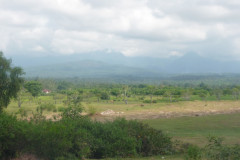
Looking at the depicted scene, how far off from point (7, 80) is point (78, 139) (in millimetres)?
19000

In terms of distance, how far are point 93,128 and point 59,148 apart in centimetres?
341

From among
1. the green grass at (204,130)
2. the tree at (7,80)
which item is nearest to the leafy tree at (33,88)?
the tree at (7,80)

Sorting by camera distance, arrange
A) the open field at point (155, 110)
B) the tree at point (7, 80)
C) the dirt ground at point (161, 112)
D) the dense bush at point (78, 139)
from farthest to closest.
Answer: the open field at point (155, 110) → the dirt ground at point (161, 112) → the tree at point (7, 80) → the dense bush at point (78, 139)

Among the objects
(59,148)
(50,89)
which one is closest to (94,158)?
(59,148)

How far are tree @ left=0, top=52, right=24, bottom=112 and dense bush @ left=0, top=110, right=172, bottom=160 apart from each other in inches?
558

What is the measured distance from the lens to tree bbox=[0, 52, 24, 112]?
28438mm

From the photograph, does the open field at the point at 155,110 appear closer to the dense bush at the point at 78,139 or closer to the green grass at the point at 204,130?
the green grass at the point at 204,130

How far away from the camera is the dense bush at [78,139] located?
1214cm

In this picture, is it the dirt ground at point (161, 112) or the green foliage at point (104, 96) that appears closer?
the dirt ground at point (161, 112)

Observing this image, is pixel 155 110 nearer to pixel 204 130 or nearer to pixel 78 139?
pixel 204 130

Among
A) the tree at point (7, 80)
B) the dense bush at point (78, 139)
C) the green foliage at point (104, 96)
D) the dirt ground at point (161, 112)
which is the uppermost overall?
the tree at point (7, 80)

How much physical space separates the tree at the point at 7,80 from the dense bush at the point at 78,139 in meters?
14.2

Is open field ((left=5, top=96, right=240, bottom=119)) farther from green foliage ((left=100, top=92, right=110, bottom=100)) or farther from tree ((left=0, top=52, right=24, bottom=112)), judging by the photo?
green foliage ((left=100, top=92, right=110, bottom=100))

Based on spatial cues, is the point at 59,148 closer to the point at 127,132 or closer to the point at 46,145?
the point at 46,145
